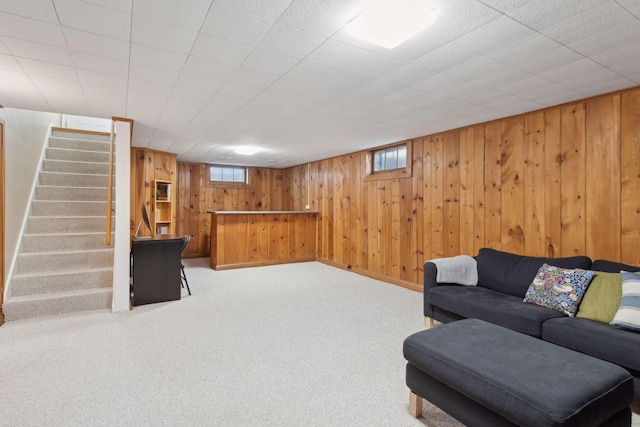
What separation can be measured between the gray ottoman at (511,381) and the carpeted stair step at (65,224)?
4.65 meters

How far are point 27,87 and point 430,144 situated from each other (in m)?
Result: 4.49

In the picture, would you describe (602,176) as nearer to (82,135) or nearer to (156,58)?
(156,58)

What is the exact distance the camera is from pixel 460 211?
421 cm

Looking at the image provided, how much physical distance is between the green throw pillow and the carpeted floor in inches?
53.4

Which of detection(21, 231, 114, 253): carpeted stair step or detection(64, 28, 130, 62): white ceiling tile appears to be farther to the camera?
detection(21, 231, 114, 253): carpeted stair step

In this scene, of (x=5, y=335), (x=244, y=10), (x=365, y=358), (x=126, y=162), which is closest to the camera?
(x=244, y=10)

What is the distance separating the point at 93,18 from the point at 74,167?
4.47 m

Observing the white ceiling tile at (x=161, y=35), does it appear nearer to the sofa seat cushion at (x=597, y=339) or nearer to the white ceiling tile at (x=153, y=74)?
the white ceiling tile at (x=153, y=74)

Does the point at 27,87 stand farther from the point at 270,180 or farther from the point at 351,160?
the point at 270,180

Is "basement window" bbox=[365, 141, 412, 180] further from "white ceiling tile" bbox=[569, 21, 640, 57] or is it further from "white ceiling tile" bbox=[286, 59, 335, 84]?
"white ceiling tile" bbox=[569, 21, 640, 57]

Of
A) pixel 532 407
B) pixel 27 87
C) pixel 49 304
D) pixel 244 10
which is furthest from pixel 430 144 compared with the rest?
Result: pixel 49 304

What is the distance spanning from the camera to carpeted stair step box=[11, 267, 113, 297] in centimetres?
360

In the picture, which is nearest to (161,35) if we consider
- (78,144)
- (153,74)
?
(153,74)

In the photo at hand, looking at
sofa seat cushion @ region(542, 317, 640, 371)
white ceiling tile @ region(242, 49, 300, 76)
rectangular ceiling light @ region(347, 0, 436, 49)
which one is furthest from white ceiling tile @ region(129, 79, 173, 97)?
sofa seat cushion @ region(542, 317, 640, 371)
